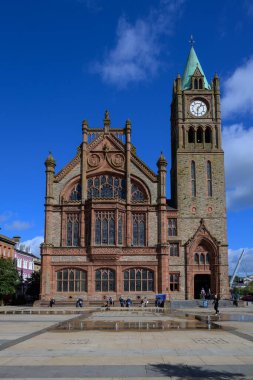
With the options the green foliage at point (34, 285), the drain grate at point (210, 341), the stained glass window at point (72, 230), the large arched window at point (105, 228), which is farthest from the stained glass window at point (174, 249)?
the drain grate at point (210, 341)

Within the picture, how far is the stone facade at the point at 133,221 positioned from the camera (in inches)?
2486

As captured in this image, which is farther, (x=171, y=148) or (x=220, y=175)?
(x=171, y=148)

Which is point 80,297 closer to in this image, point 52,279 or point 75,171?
point 52,279

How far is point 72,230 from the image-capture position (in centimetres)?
6519

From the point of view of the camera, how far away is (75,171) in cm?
6744

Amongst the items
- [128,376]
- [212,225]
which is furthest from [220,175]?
[128,376]

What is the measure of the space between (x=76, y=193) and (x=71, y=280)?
39.6 ft

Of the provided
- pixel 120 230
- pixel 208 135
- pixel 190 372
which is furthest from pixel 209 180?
pixel 190 372

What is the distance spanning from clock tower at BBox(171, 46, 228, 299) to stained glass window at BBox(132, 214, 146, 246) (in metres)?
5.26

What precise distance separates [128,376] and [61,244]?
51929mm

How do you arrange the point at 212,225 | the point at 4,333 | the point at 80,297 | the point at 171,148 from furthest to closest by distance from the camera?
the point at 171,148 → the point at 212,225 → the point at 80,297 → the point at 4,333

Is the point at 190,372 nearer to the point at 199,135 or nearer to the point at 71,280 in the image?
the point at 71,280

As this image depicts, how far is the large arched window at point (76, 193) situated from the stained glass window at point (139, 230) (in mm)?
8296

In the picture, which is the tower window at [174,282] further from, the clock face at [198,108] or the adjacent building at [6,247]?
the adjacent building at [6,247]
